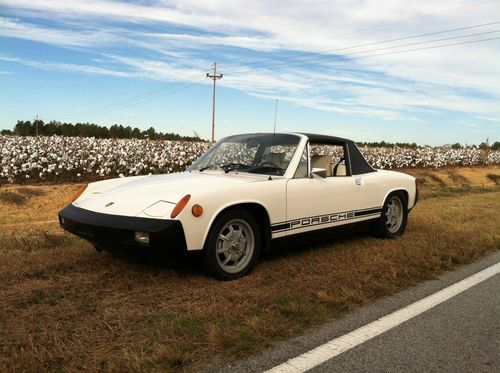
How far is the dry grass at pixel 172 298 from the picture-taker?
2.87m

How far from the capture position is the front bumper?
12.6 feet

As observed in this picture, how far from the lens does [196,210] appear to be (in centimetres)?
399

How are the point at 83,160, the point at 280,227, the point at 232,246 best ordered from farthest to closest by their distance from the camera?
the point at 83,160 < the point at 280,227 < the point at 232,246

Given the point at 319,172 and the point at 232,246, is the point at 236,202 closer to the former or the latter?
the point at 232,246

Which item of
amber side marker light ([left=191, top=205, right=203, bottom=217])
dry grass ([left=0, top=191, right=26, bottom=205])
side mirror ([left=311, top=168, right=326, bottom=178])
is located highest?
side mirror ([left=311, top=168, right=326, bottom=178])

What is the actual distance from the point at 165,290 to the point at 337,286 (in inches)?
63.7

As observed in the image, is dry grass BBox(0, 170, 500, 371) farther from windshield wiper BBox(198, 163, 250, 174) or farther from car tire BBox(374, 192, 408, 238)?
windshield wiper BBox(198, 163, 250, 174)

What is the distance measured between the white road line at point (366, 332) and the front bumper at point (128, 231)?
156cm

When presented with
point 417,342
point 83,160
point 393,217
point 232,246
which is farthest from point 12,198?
point 417,342

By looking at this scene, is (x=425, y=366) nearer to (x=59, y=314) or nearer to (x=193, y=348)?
(x=193, y=348)

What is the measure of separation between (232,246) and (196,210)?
0.66 meters

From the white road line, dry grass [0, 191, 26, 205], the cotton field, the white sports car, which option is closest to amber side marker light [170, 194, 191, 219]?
the white sports car

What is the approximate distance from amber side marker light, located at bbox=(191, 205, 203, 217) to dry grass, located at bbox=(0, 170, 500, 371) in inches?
27.2

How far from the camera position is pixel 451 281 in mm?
4672
